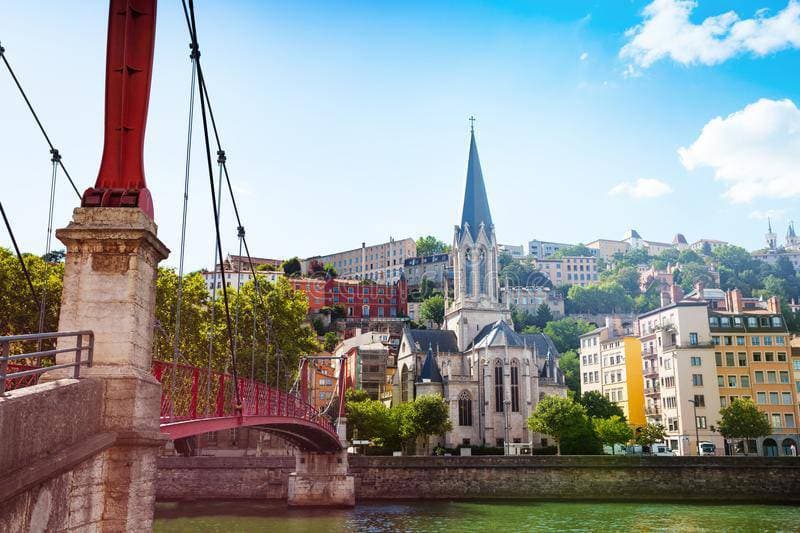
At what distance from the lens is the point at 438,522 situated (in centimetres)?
3409

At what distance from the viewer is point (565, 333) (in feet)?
404

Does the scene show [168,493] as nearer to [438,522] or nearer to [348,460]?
[348,460]

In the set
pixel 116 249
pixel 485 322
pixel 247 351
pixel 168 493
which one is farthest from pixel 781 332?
pixel 116 249

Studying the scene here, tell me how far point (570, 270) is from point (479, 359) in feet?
356

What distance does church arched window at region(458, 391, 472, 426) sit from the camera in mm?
66312

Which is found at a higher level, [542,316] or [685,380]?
[542,316]

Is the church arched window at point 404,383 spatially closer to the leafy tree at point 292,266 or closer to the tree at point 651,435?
the tree at point 651,435

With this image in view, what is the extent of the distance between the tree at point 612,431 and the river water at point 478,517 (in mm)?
14503

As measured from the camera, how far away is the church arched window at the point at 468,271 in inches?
3029

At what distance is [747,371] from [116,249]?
208ft

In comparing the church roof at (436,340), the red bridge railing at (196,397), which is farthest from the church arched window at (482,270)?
the red bridge railing at (196,397)

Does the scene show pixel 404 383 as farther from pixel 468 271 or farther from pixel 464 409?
pixel 468 271

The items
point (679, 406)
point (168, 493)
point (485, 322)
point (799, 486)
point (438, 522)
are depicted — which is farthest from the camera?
point (485, 322)

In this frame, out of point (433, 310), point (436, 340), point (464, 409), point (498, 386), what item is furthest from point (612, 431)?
point (433, 310)
